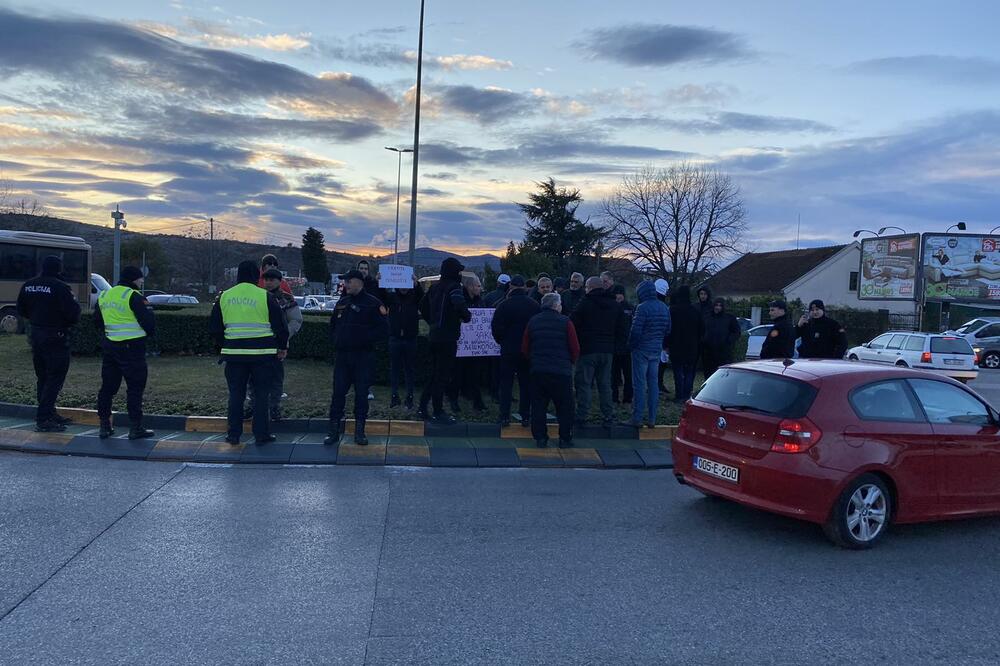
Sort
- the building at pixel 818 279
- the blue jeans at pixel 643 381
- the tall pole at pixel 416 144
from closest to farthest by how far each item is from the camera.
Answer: the blue jeans at pixel 643 381, the tall pole at pixel 416 144, the building at pixel 818 279

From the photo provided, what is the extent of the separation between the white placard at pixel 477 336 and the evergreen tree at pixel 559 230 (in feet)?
134

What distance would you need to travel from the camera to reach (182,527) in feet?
19.1

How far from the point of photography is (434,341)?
9.62m

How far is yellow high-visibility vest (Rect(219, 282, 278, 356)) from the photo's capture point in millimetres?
8227

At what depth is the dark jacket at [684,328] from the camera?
37.7 feet

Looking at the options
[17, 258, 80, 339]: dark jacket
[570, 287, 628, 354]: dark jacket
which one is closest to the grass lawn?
[570, 287, 628, 354]: dark jacket

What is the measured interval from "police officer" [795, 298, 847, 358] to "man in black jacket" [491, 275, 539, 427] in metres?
4.14

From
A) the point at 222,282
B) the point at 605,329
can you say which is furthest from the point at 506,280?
the point at 222,282

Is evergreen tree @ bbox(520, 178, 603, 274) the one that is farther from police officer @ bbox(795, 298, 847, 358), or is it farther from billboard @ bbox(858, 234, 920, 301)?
police officer @ bbox(795, 298, 847, 358)

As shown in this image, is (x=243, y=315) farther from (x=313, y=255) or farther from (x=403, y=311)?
(x=313, y=255)

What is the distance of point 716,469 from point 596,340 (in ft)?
11.4

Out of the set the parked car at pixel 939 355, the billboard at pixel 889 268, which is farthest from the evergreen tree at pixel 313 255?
the parked car at pixel 939 355

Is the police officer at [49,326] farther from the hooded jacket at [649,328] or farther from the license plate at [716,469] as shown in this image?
the license plate at [716,469]

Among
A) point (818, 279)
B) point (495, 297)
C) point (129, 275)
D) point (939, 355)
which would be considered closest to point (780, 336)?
point (495, 297)
